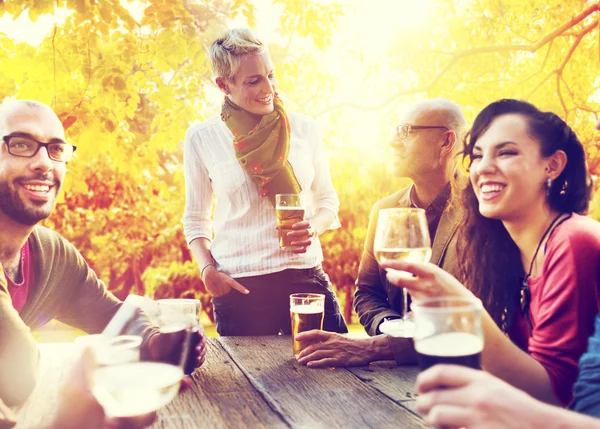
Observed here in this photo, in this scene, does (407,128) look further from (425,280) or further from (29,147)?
(29,147)

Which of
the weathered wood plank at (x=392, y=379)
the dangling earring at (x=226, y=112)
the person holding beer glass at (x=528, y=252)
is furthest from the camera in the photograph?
the dangling earring at (x=226, y=112)

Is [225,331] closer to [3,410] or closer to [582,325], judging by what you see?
[3,410]

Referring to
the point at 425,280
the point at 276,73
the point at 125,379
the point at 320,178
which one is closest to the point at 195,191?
the point at 320,178

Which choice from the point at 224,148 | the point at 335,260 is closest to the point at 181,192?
the point at 335,260

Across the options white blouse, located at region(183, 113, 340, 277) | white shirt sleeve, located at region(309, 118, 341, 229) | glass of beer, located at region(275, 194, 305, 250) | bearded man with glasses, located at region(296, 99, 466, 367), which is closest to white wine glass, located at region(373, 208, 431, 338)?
glass of beer, located at region(275, 194, 305, 250)

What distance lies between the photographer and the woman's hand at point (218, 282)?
9.21 ft

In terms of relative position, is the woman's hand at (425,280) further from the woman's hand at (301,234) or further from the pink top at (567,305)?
the woman's hand at (301,234)

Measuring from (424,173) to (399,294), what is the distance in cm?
63

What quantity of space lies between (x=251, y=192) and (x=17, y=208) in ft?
3.65

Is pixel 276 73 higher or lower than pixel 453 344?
higher

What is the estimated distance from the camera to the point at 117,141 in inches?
212

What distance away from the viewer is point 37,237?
7.39ft

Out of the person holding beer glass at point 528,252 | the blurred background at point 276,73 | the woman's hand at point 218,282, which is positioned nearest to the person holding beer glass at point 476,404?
the person holding beer glass at point 528,252

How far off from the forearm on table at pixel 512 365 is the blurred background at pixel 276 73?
3.24 meters
